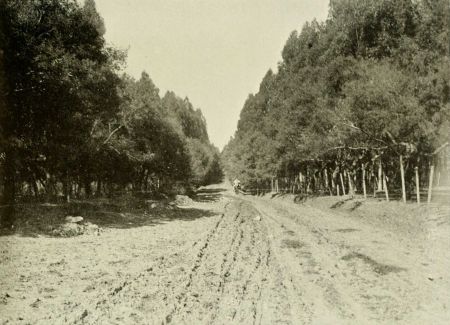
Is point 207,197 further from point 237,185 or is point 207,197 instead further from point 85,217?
point 85,217

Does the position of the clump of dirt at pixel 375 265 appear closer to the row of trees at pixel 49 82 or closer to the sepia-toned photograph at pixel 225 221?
the sepia-toned photograph at pixel 225 221

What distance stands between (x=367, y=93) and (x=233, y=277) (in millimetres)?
17644

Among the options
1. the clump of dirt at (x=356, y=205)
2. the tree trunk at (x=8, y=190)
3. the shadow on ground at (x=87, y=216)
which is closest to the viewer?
the shadow on ground at (x=87, y=216)

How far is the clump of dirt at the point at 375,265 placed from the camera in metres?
11.2

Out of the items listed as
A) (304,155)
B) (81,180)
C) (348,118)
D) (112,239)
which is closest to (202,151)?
(81,180)

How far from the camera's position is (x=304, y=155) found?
3831 cm

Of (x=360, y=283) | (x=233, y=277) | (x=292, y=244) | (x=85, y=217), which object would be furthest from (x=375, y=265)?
(x=85, y=217)

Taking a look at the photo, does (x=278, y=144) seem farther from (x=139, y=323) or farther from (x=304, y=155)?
(x=139, y=323)

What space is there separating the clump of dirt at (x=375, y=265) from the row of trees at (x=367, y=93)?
11066mm

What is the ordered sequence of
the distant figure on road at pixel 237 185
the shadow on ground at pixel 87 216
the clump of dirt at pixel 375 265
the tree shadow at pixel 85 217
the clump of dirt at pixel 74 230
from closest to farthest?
the clump of dirt at pixel 375 265
the clump of dirt at pixel 74 230
the tree shadow at pixel 85 217
the shadow on ground at pixel 87 216
the distant figure on road at pixel 237 185

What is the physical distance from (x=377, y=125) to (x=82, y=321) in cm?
2166

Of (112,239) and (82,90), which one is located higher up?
(82,90)

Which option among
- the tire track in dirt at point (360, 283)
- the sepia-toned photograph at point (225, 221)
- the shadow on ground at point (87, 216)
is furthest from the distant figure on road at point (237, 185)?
the tire track in dirt at point (360, 283)

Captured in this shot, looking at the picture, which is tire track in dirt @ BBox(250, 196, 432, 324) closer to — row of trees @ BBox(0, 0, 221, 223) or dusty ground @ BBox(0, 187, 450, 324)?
dusty ground @ BBox(0, 187, 450, 324)
